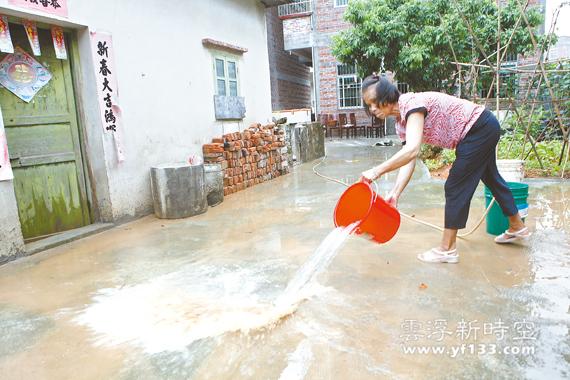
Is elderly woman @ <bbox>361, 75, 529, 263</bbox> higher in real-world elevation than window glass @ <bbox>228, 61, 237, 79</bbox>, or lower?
lower

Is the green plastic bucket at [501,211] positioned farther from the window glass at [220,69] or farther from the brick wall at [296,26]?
the brick wall at [296,26]

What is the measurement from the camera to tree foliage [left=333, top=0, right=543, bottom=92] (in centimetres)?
941

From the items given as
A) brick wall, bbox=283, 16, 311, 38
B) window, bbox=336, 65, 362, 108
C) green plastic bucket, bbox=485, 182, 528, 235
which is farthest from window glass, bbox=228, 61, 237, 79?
brick wall, bbox=283, 16, 311, 38

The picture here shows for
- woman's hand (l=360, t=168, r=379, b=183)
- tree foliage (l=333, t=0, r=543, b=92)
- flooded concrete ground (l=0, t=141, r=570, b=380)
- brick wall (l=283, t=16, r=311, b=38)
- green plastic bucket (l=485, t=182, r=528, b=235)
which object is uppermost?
brick wall (l=283, t=16, r=311, b=38)

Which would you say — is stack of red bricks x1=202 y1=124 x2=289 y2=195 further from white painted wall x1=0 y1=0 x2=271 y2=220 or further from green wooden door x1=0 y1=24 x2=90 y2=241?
green wooden door x1=0 y1=24 x2=90 y2=241

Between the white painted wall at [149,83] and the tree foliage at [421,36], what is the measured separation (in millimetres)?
4191

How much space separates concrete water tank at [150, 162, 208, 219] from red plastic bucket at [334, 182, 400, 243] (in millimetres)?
2584

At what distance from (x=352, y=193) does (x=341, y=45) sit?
8.62 m

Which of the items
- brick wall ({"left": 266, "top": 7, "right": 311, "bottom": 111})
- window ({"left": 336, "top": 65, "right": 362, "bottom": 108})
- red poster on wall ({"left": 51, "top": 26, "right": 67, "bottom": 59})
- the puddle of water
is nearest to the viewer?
the puddle of water

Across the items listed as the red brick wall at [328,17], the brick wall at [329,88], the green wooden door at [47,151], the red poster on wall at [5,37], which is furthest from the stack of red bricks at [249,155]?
the red brick wall at [328,17]

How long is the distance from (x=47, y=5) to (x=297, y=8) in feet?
46.4

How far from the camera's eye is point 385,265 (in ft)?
10.4

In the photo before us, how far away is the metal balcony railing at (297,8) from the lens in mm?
16484

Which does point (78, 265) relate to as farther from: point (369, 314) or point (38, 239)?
point (369, 314)
